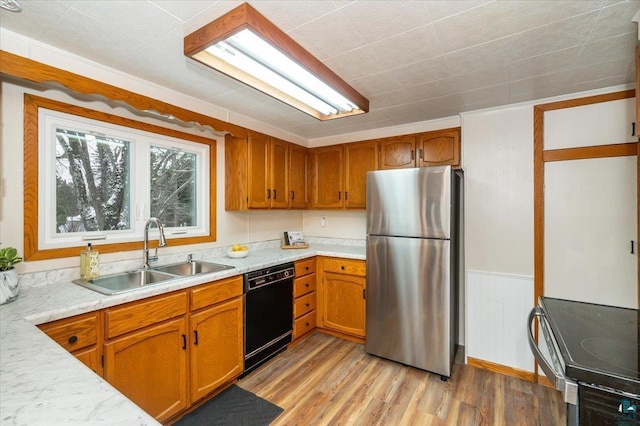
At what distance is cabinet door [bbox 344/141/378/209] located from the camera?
3.23m

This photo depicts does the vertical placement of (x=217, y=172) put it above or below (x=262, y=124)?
below

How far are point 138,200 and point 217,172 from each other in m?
0.77

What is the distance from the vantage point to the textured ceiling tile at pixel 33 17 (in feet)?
4.35

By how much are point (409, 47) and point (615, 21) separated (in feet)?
3.19

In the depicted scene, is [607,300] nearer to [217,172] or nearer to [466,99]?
[466,99]

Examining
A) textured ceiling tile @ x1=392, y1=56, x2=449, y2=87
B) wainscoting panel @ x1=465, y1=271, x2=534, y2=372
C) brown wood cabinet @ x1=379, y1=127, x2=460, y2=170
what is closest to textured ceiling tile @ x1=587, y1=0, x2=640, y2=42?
textured ceiling tile @ x1=392, y1=56, x2=449, y2=87

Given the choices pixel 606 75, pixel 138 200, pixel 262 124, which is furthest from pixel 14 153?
pixel 606 75

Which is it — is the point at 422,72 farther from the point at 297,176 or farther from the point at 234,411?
the point at 234,411

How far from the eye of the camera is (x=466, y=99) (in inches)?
95.0

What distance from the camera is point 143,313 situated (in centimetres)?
166

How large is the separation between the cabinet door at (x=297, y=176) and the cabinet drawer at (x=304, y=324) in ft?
4.07

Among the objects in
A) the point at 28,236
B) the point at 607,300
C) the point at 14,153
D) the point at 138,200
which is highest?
the point at 14,153

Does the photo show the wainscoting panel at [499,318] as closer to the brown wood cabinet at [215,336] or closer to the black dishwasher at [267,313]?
the black dishwasher at [267,313]

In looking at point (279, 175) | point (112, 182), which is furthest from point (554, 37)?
point (112, 182)
